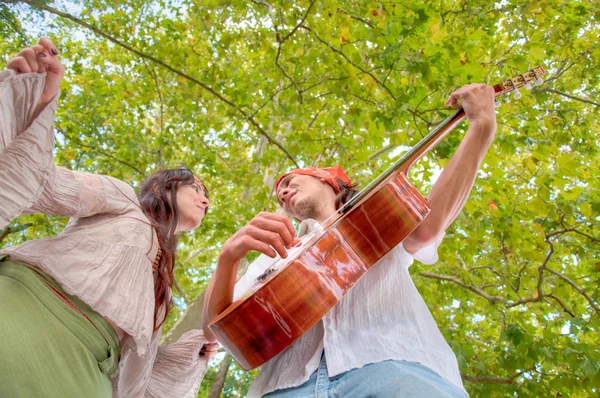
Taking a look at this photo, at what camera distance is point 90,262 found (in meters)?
1.59

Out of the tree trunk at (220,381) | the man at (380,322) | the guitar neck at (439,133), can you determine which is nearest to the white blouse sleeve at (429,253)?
the man at (380,322)

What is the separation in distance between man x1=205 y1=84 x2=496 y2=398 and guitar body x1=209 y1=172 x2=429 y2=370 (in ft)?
0.27

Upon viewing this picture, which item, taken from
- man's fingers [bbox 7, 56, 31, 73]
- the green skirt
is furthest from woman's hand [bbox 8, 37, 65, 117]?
the green skirt

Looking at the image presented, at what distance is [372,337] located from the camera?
145 centimetres

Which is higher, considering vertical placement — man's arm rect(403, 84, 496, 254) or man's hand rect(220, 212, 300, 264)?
man's hand rect(220, 212, 300, 264)

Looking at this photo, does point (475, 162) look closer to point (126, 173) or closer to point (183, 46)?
point (183, 46)

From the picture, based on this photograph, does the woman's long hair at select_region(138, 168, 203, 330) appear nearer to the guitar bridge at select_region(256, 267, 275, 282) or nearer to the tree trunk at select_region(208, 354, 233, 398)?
the guitar bridge at select_region(256, 267, 275, 282)

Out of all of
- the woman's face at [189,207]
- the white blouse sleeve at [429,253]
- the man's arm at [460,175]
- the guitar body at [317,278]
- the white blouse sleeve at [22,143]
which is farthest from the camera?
the woman's face at [189,207]

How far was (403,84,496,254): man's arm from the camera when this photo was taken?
1737 millimetres

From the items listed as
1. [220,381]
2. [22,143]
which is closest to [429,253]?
[22,143]

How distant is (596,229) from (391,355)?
4.28 meters

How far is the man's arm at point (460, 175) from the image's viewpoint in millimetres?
1737

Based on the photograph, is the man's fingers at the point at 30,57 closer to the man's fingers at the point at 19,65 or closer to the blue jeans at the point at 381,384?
the man's fingers at the point at 19,65

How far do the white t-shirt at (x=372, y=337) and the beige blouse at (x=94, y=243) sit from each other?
586mm
